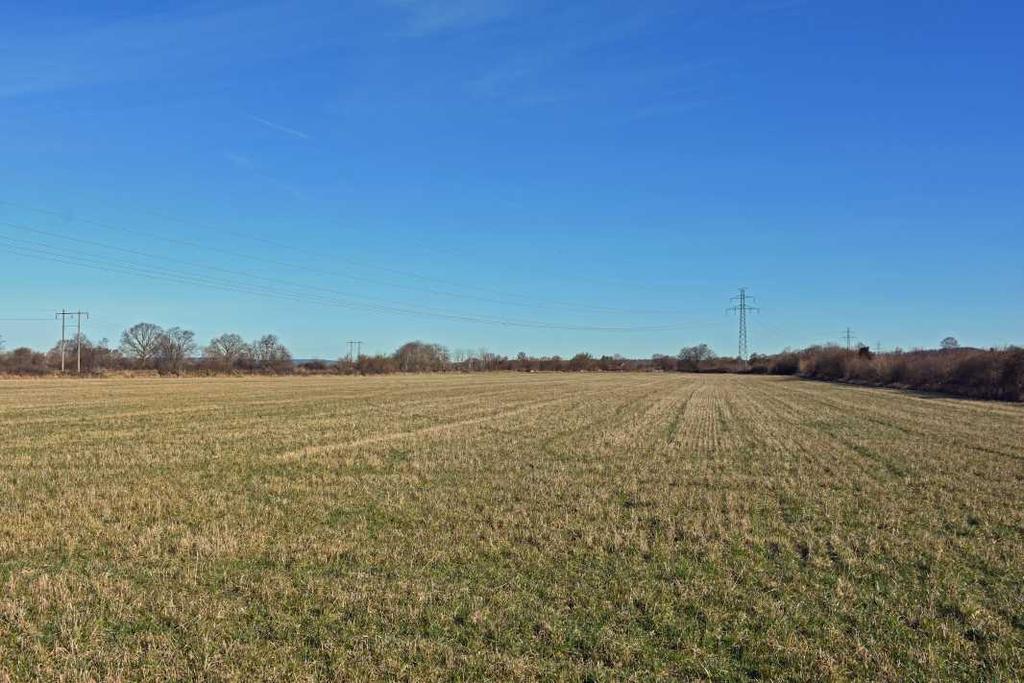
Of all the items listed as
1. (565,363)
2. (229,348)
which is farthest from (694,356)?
(229,348)

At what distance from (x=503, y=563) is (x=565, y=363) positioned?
15816 cm

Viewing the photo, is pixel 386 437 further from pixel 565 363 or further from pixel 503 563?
pixel 565 363

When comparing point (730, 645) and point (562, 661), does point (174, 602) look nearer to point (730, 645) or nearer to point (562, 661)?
point (562, 661)

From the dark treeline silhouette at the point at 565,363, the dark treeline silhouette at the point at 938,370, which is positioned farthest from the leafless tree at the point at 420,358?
the dark treeline silhouette at the point at 938,370

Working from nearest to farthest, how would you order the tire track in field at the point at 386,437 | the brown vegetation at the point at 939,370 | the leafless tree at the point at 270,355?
the tire track in field at the point at 386,437
the brown vegetation at the point at 939,370
the leafless tree at the point at 270,355

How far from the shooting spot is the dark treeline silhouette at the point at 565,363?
55.1m

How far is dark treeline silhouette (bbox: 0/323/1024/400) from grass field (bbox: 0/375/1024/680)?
44.8 metres

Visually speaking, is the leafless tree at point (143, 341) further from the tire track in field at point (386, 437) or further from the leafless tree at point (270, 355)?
the tire track in field at point (386, 437)

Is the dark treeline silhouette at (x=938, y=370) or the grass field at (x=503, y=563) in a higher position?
the dark treeline silhouette at (x=938, y=370)

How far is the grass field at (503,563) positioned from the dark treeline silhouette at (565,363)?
44792 mm

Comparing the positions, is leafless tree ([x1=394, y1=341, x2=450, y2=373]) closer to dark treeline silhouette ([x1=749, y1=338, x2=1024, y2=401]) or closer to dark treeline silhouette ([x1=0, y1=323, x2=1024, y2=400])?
dark treeline silhouette ([x1=0, y1=323, x2=1024, y2=400])

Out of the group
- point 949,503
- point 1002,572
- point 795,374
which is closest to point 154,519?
point 1002,572

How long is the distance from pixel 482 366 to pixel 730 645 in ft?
515

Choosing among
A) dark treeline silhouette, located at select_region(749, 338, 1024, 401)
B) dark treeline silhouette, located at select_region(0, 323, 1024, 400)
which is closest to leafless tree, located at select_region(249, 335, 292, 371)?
dark treeline silhouette, located at select_region(0, 323, 1024, 400)
